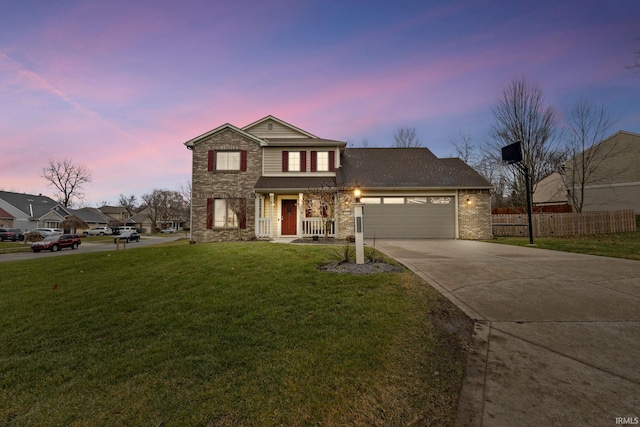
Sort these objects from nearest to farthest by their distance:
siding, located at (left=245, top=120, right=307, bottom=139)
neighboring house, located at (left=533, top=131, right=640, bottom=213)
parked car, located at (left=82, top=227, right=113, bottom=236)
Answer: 1. siding, located at (left=245, top=120, right=307, bottom=139)
2. neighboring house, located at (left=533, top=131, right=640, bottom=213)
3. parked car, located at (left=82, top=227, right=113, bottom=236)

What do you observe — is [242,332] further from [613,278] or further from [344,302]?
[613,278]

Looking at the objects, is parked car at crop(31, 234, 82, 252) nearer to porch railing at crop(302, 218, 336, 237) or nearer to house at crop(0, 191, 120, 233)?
porch railing at crop(302, 218, 336, 237)

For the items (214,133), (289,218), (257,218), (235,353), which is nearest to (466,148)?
(289,218)

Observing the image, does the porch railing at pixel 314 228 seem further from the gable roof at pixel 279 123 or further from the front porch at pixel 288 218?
the gable roof at pixel 279 123

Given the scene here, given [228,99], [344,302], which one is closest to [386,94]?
[228,99]

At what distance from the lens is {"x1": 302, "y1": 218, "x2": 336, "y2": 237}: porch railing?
13362 mm

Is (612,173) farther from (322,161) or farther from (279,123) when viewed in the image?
(279,123)

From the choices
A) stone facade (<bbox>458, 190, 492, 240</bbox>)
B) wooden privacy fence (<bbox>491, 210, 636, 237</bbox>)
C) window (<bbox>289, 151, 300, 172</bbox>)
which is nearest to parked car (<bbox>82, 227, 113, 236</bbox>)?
window (<bbox>289, 151, 300, 172</bbox>)

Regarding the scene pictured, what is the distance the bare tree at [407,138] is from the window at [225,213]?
22.0m

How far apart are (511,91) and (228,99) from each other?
784 inches

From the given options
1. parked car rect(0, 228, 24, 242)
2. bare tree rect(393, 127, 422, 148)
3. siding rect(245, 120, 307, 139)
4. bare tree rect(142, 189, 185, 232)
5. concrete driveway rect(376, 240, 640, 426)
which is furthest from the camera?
bare tree rect(142, 189, 185, 232)

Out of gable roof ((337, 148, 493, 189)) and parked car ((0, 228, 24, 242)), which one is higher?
gable roof ((337, 148, 493, 189))

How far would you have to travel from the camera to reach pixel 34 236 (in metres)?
24.9

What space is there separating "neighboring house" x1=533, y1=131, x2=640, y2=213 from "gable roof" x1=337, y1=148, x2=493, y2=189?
12.5m
